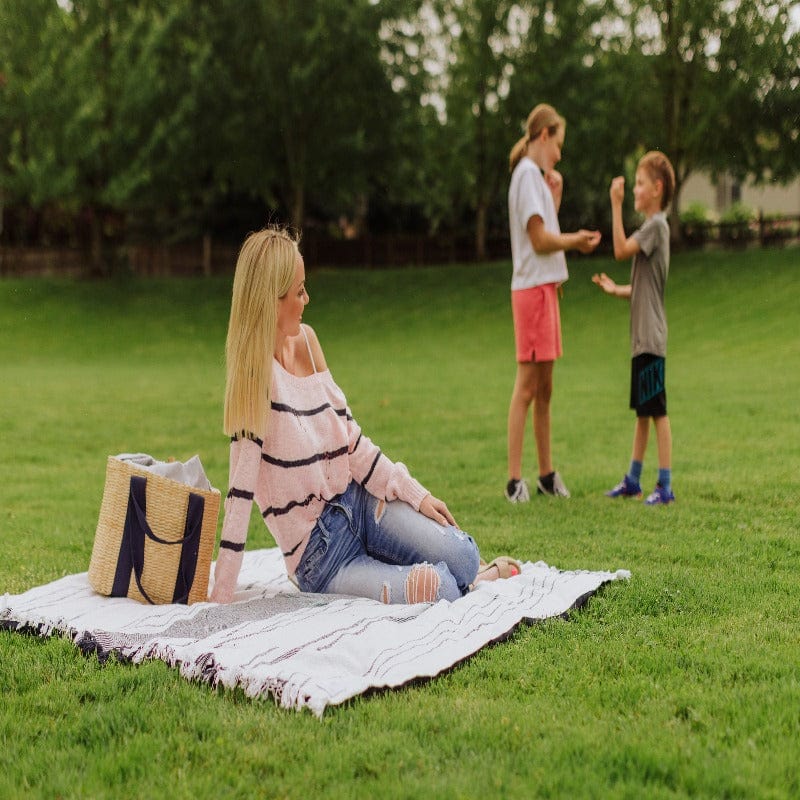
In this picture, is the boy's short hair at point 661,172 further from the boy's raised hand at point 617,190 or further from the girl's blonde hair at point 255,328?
the girl's blonde hair at point 255,328

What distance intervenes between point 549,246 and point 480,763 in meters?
4.60

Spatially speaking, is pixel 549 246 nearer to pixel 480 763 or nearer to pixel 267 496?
pixel 267 496

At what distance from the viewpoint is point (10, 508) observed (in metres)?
7.16

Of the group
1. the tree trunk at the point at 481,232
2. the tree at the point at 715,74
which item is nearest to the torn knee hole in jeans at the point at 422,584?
the tree at the point at 715,74

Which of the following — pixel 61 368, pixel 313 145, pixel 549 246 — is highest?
pixel 313 145

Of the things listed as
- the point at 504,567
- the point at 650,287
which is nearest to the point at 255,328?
the point at 504,567

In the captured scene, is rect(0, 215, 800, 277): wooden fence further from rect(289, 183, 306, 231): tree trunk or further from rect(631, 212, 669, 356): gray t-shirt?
rect(631, 212, 669, 356): gray t-shirt

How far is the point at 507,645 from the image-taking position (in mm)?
3928

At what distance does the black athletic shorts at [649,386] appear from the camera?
6871 mm

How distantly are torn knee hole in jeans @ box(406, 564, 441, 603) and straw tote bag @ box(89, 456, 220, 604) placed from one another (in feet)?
2.83

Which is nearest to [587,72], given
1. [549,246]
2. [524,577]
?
[549,246]

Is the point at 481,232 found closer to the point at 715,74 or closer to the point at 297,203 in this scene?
the point at 297,203

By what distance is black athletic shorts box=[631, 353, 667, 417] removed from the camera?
687cm

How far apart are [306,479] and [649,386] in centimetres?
314
